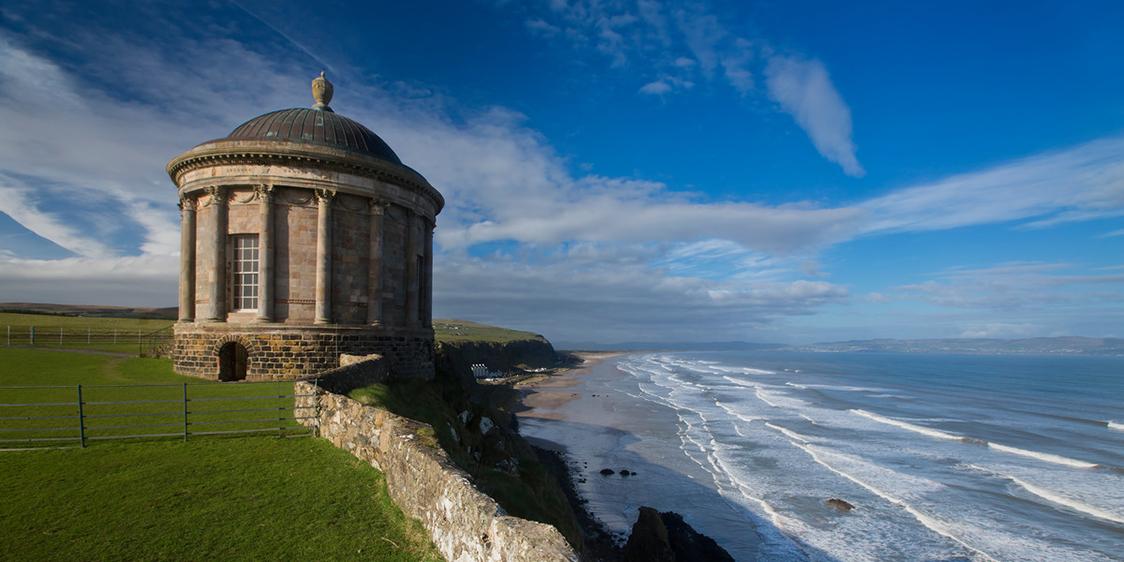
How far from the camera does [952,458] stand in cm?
2870

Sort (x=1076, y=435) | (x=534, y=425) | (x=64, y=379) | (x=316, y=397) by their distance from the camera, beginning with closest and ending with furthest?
(x=316, y=397)
(x=64, y=379)
(x=1076, y=435)
(x=534, y=425)

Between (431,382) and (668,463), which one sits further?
(668,463)

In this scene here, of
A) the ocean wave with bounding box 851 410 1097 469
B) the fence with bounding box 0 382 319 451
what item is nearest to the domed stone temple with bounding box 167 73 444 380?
the fence with bounding box 0 382 319 451

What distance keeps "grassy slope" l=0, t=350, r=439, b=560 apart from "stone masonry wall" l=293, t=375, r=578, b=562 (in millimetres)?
309

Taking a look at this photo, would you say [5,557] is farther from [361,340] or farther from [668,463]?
[668,463]

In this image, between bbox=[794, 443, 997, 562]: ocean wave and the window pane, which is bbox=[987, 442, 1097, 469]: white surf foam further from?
the window pane

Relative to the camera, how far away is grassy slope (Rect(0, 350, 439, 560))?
692 cm

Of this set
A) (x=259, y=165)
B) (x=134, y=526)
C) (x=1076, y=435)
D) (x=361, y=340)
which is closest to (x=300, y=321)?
(x=361, y=340)

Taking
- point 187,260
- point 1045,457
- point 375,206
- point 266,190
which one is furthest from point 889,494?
point 187,260

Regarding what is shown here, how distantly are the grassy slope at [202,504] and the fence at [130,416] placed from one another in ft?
1.54

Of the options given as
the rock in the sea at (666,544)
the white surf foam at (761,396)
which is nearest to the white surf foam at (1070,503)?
the rock in the sea at (666,544)

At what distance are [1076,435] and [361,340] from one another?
4385 cm

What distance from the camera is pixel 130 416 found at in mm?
11648

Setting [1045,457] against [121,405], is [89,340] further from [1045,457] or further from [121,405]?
[1045,457]
